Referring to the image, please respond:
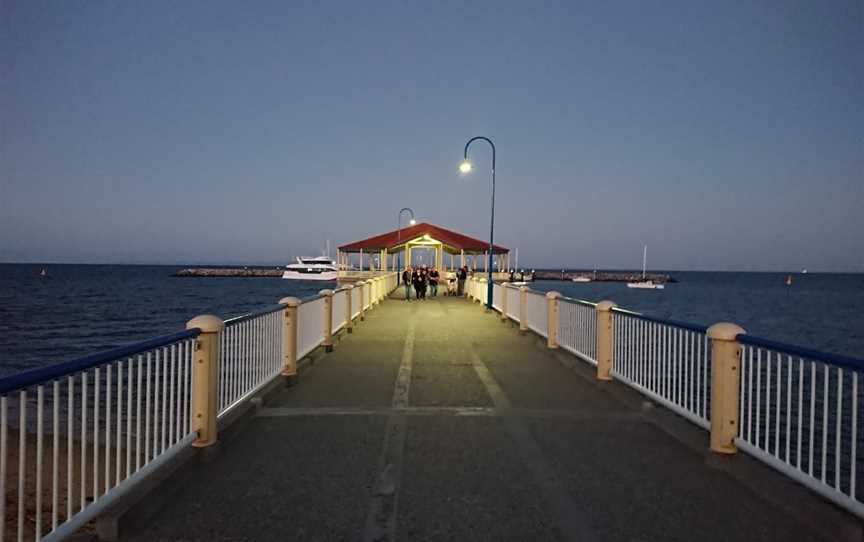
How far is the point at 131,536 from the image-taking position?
150 inches

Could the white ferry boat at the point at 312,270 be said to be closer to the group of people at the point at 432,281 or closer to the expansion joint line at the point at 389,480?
the group of people at the point at 432,281

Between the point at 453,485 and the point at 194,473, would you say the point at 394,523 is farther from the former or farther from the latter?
the point at 194,473

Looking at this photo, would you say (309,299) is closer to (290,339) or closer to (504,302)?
(290,339)

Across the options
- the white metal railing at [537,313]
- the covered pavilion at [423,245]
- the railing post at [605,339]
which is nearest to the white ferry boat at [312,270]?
the covered pavilion at [423,245]

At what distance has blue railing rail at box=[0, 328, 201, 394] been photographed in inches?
123

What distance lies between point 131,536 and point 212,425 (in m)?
1.66

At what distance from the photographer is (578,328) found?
10617 millimetres

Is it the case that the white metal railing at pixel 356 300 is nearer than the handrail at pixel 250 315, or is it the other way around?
the handrail at pixel 250 315

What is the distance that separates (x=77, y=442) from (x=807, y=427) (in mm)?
20476

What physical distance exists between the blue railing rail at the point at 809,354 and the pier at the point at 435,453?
0.06ft

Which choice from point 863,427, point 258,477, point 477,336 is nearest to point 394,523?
point 258,477

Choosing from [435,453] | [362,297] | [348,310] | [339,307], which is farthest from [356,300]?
[435,453]

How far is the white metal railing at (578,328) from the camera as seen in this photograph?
984 centimetres

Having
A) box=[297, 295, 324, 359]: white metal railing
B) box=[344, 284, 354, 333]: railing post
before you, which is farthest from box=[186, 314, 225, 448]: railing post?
box=[344, 284, 354, 333]: railing post
